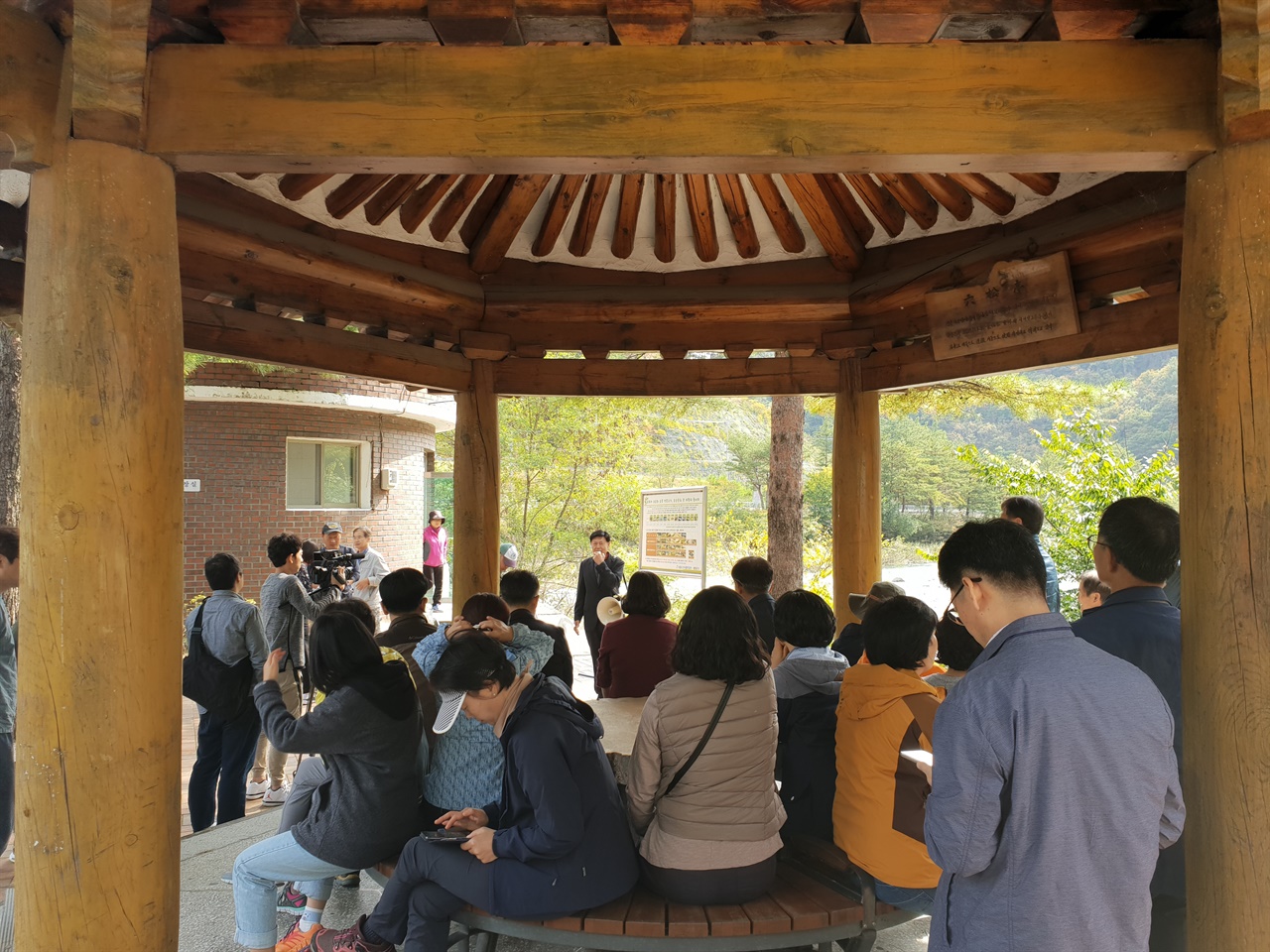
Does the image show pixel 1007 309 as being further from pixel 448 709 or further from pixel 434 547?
pixel 434 547

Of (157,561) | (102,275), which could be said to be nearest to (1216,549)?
(157,561)

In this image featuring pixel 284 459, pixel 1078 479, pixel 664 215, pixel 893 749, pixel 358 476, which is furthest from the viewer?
pixel 358 476

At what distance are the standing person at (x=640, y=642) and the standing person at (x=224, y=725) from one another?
220 cm

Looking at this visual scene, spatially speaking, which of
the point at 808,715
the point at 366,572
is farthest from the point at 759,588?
the point at 366,572

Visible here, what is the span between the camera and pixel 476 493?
7.20 m

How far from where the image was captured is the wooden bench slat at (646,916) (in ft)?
10.3

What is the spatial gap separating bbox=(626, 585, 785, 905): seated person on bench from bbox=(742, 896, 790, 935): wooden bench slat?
0.09 meters

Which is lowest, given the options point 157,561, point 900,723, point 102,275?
point 900,723

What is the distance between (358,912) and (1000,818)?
3.33m

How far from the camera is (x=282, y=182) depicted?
218 inches

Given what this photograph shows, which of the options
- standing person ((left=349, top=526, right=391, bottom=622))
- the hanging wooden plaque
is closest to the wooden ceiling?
the hanging wooden plaque

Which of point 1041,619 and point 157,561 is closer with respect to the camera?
point 1041,619

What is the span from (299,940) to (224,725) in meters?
2.28

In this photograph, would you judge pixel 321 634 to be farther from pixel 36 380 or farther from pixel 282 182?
pixel 282 182
